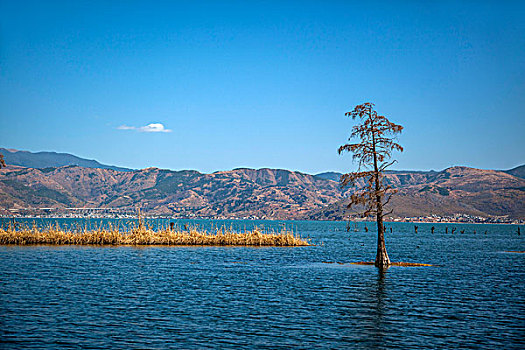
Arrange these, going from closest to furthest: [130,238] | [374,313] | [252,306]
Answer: [374,313], [252,306], [130,238]

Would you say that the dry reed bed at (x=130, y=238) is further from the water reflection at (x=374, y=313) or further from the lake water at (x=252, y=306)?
the water reflection at (x=374, y=313)

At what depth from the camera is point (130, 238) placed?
80062 mm

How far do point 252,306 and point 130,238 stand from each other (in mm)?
52222

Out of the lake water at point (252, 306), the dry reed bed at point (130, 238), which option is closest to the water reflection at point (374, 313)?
the lake water at point (252, 306)

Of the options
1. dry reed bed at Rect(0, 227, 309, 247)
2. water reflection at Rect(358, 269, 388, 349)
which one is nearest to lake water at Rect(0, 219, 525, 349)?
water reflection at Rect(358, 269, 388, 349)

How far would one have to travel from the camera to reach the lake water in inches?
926

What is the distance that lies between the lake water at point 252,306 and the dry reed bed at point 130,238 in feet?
68.3

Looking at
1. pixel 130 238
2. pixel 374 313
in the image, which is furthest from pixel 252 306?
pixel 130 238

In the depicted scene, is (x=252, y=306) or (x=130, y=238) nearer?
(x=252, y=306)

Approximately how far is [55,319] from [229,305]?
10.2 meters

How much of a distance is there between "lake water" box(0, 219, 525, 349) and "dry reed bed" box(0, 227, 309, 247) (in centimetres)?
2083

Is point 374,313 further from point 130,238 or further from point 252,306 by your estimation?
point 130,238

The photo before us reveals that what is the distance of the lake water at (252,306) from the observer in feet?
77.2

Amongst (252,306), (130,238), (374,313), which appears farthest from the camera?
(130,238)
